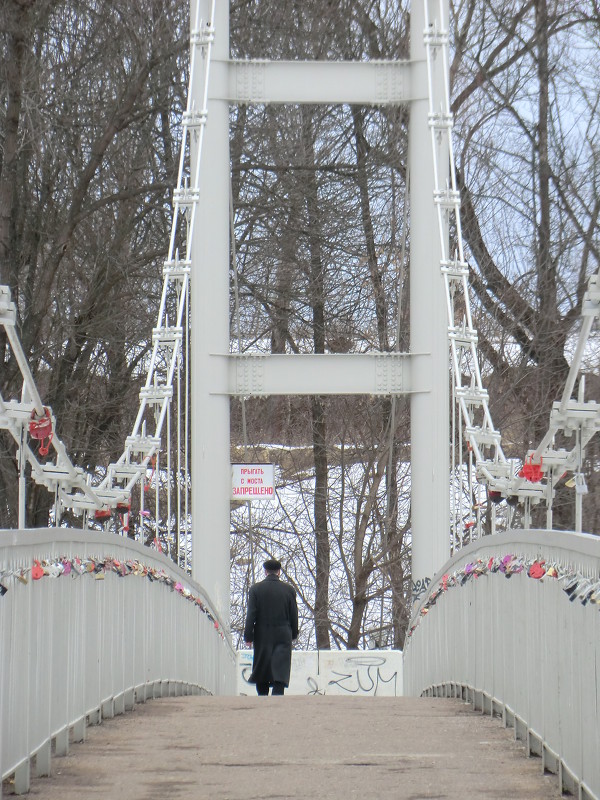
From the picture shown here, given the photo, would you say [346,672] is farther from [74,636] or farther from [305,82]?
[74,636]

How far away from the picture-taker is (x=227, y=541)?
15.5 metres

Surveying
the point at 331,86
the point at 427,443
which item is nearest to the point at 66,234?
the point at 331,86

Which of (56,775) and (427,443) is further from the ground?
(427,443)

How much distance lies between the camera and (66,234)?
16.6 metres

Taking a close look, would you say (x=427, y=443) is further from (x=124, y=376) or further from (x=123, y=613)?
(x=123, y=613)

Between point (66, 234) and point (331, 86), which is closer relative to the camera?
point (331, 86)

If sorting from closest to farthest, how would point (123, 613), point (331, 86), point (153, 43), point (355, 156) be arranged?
point (123, 613) → point (331, 86) → point (153, 43) → point (355, 156)

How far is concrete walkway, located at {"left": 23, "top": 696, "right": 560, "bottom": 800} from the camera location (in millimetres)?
5184

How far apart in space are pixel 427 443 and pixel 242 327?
6.41 m

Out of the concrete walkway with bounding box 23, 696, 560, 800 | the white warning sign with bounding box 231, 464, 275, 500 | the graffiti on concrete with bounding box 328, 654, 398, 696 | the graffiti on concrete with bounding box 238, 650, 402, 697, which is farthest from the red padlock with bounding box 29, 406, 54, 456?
the graffiti on concrete with bounding box 328, 654, 398, 696

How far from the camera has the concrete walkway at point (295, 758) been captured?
5184 mm

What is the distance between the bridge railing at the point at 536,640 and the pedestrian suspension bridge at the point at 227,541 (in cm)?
2

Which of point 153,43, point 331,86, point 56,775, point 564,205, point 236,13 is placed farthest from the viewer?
point 564,205

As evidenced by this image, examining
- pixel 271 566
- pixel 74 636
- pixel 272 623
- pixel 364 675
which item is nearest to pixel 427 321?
pixel 364 675
